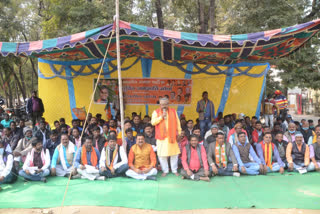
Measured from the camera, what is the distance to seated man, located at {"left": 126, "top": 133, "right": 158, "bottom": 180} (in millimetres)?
4684

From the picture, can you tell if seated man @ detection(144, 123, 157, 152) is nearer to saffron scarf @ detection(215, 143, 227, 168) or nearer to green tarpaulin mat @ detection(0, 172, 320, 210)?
green tarpaulin mat @ detection(0, 172, 320, 210)

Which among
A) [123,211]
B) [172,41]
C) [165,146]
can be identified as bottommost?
[123,211]

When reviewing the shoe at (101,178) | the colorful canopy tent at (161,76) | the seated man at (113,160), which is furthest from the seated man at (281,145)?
the shoe at (101,178)

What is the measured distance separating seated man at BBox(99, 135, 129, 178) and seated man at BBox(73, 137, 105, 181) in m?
0.14

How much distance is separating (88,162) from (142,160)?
3.47 ft

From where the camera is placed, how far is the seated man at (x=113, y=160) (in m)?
4.68

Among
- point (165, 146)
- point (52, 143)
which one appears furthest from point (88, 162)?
point (165, 146)

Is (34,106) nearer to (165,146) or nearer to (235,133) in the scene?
(165,146)

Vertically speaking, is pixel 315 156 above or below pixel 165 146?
below

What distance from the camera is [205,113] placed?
23.4 feet

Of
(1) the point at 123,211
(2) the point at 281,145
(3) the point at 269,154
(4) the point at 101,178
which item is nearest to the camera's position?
(1) the point at 123,211

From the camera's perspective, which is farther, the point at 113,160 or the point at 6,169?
the point at 113,160

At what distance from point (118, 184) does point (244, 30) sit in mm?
7996

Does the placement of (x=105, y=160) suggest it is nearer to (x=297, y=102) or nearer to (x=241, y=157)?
(x=241, y=157)
